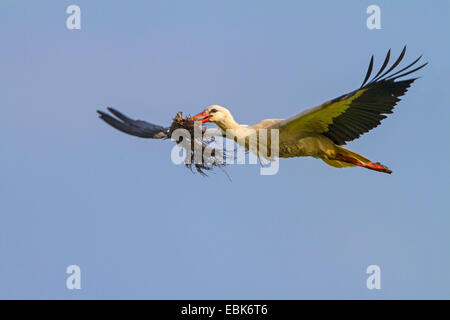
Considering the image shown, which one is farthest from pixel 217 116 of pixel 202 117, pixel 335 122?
pixel 335 122

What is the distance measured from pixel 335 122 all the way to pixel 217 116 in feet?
3.72

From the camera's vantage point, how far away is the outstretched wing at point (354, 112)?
383 inches

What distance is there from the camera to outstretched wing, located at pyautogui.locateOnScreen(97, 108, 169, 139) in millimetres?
10578

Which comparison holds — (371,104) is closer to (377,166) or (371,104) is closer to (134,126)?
(377,166)

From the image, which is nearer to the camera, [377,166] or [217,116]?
[217,116]

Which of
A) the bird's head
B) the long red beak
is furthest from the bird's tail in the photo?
the long red beak

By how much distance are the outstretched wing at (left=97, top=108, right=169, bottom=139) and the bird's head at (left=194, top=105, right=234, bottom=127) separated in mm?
592

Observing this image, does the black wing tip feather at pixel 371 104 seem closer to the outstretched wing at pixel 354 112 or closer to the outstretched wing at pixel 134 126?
the outstretched wing at pixel 354 112

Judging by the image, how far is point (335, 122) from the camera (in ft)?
33.0

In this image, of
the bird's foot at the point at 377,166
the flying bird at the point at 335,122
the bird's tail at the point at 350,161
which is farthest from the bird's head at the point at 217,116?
the bird's foot at the point at 377,166

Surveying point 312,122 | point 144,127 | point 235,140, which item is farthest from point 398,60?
point 144,127

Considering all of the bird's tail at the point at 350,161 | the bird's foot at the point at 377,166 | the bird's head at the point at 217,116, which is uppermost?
the bird's head at the point at 217,116

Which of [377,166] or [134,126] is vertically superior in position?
[134,126]

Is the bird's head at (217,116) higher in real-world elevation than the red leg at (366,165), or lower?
higher
